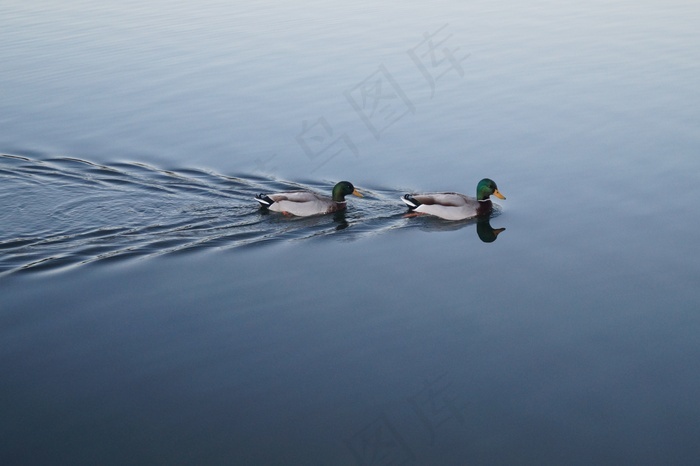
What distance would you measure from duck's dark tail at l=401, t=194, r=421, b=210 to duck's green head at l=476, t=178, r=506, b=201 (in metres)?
0.97

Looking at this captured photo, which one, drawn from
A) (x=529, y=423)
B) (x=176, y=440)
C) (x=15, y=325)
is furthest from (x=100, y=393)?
(x=529, y=423)

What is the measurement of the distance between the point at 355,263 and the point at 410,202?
1977 mm

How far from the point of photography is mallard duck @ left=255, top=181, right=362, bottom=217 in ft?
43.1

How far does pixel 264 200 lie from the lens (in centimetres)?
1327

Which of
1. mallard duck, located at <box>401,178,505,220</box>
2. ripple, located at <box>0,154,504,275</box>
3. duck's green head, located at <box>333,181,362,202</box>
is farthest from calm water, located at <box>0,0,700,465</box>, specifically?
duck's green head, located at <box>333,181,362,202</box>

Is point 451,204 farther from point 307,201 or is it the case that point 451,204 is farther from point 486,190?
point 307,201

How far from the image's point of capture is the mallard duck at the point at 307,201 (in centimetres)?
1312

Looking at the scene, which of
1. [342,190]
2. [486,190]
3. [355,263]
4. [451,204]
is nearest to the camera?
[355,263]

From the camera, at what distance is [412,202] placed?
13.1 meters

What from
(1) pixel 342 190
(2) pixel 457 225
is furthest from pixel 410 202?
(1) pixel 342 190

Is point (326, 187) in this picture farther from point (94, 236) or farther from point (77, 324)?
point (77, 324)

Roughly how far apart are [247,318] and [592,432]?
4014 millimetres

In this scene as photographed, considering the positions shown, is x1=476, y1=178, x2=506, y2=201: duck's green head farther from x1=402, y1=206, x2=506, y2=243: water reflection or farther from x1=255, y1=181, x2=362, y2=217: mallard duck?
x1=255, y1=181, x2=362, y2=217: mallard duck

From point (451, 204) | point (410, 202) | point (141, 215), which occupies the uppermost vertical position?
point (141, 215)
